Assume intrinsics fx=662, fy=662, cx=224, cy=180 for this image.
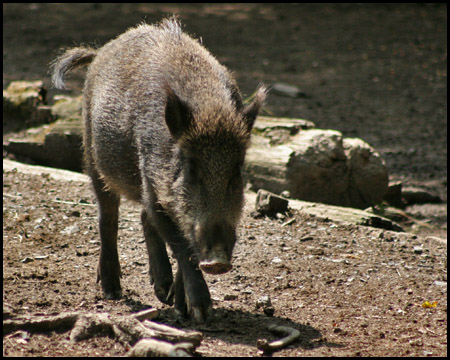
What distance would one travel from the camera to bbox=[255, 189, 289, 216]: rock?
5.74 metres

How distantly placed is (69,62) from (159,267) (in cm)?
205

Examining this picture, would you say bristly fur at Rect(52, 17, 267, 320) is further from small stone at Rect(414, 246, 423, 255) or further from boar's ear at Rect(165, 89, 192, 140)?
small stone at Rect(414, 246, 423, 255)

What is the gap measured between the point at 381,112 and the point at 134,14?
8.06 m

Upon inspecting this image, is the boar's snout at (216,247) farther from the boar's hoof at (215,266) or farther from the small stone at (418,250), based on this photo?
the small stone at (418,250)

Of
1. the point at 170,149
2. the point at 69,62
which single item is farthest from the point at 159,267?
the point at 69,62

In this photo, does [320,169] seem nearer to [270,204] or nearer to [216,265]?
[270,204]

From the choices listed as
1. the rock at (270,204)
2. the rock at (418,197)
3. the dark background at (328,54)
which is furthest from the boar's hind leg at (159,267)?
the rock at (418,197)

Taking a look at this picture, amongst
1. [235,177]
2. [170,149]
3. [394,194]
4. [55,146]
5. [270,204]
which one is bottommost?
[394,194]

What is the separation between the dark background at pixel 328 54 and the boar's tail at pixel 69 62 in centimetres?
216

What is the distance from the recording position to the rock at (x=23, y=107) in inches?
296

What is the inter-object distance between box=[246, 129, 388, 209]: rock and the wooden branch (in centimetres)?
271

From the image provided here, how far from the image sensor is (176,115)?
3.87 m

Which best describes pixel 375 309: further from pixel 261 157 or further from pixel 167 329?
pixel 261 157

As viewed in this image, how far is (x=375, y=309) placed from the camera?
4.32 meters
